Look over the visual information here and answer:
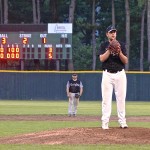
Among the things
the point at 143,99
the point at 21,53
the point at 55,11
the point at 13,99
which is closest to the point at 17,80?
the point at 13,99

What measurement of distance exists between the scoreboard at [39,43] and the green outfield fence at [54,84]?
4.12 m

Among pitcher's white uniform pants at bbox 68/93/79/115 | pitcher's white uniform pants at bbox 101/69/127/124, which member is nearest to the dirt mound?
pitcher's white uniform pants at bbox 101/69/127/124

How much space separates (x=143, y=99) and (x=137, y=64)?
21.7 m

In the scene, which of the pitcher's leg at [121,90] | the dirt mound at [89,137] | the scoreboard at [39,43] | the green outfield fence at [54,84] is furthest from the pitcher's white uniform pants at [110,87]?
the green outfield fence at [54,84]

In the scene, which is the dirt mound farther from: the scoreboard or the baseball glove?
the scoreboard

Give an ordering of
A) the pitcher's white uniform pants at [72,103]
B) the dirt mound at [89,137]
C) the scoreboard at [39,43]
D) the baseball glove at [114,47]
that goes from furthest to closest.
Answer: the scoreboard at [39,43], the pitcher's white uniform pants at [72,103], the baseball glove at [114,47], the dirt mound at [89,137]

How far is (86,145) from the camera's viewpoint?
10.5m

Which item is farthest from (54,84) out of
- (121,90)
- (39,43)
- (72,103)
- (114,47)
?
(114,47)

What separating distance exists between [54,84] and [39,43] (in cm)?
525

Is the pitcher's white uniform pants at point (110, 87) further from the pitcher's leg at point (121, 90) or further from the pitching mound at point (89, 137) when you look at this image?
the pitching mound at point (89, 137)

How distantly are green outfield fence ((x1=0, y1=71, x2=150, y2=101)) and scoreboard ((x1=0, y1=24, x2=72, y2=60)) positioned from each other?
4116 mm

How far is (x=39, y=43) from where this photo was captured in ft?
122

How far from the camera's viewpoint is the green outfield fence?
4150 cm

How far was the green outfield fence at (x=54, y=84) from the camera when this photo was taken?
136 feet
